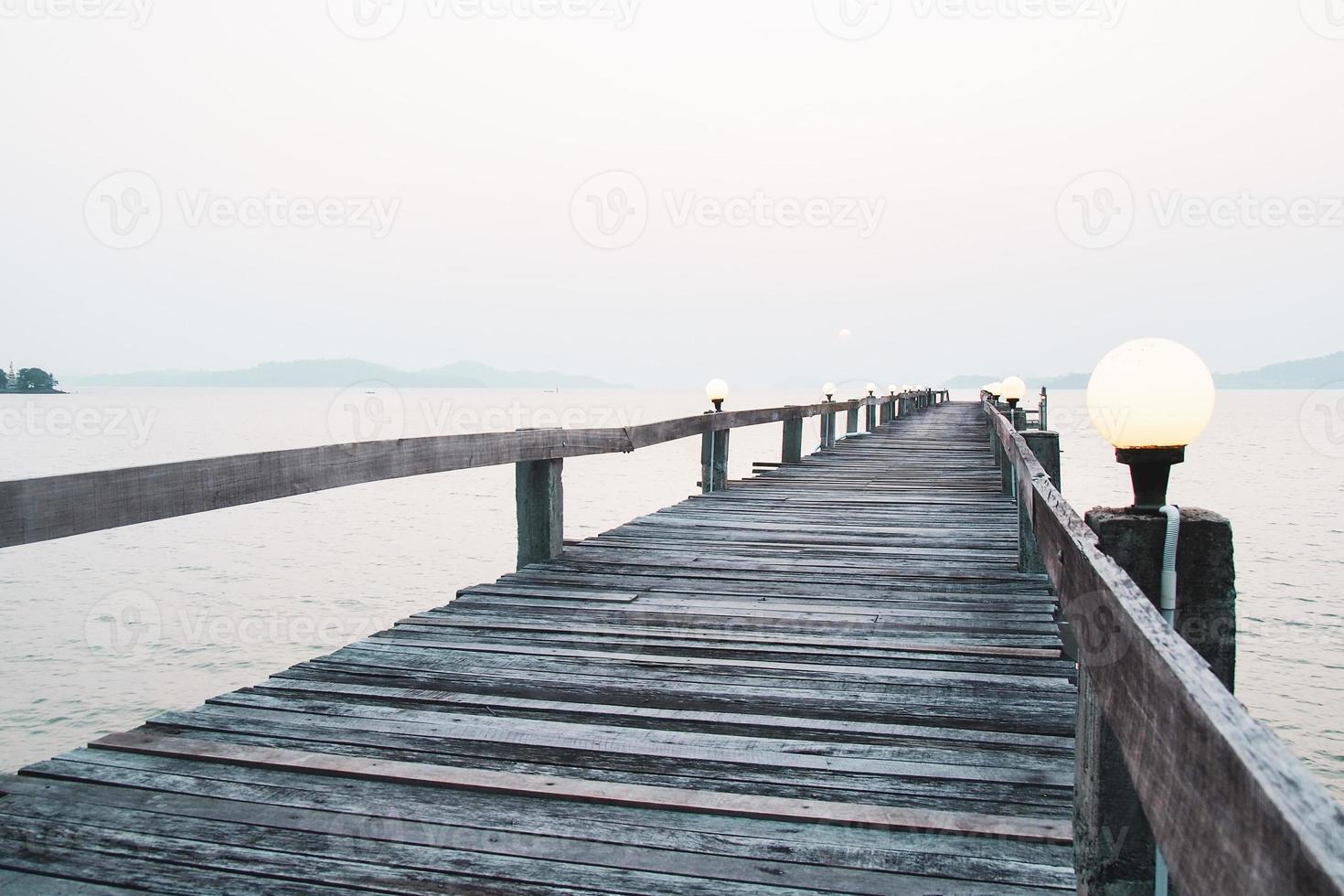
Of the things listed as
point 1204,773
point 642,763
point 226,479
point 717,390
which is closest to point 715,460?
point 717,390

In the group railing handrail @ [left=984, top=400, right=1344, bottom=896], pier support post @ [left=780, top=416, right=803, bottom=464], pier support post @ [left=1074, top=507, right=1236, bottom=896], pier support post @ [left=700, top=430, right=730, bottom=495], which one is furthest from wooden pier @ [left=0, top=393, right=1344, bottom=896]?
pier support post @ [left=780, top=416, right=803, bottom=464]

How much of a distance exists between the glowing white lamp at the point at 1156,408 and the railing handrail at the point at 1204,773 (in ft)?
1.94

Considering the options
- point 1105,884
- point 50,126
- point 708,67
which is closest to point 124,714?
point 1105,884

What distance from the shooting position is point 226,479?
10.5 ft

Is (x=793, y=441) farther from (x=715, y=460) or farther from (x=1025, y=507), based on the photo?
(x=1025, y=507)

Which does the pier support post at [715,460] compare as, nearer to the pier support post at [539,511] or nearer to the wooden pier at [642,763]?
the pier support post at [539,511]

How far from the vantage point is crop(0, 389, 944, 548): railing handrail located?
2.43 metres

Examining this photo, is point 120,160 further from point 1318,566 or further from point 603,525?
point 1318,566

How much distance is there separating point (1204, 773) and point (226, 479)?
10.2 ft

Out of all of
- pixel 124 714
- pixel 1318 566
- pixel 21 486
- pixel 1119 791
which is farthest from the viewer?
pixel 1318 566

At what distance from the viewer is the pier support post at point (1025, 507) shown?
5.48m

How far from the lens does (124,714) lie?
1115 cm

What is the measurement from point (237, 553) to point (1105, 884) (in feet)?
77.3

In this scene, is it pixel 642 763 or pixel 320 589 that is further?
pixel 320 589
